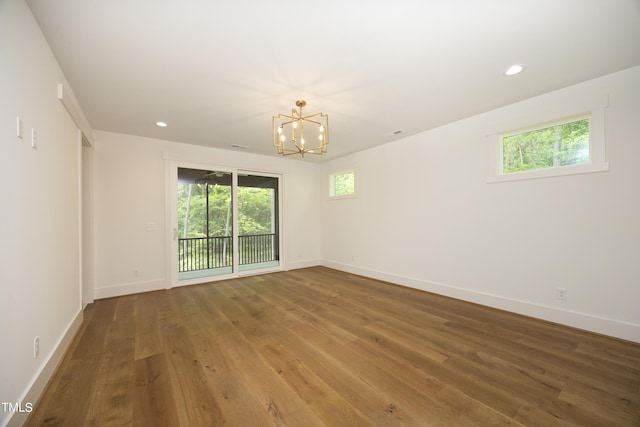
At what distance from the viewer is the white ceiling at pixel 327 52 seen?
1.64 metres

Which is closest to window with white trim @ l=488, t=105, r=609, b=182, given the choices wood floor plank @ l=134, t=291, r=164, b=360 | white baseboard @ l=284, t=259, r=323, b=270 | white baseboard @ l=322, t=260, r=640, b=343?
white baseboard @ l=322, t=260, r=640, b=343

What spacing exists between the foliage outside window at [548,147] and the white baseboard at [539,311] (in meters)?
1.67

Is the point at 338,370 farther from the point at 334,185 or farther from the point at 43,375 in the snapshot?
the point at 334,185

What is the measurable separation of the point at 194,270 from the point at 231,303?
2374 mm

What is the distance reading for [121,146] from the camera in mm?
3998

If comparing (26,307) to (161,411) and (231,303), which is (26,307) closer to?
(161,411)

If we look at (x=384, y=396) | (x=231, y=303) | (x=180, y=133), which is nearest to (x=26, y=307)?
(x=231, y=303)

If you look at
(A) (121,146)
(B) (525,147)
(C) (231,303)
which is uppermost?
(A) (121,146)

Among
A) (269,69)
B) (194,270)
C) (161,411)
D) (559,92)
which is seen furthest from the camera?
(194,270)

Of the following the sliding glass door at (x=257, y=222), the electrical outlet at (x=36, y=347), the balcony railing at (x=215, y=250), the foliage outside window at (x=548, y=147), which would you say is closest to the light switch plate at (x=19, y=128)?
the electrical outlet at (x=36, y=347)

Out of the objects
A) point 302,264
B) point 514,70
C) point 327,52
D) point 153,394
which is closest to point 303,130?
point 327,52

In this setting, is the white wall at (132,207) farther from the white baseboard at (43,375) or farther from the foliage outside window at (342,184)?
the foliage outside window at (342,184)

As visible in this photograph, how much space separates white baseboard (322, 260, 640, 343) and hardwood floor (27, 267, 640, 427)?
0.43 ft

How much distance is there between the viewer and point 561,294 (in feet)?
8.91
